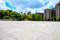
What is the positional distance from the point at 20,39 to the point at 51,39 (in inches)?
45.0

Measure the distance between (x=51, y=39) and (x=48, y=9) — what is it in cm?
9591

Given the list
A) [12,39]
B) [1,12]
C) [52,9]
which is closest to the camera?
[12,39]

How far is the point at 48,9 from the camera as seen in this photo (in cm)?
10125

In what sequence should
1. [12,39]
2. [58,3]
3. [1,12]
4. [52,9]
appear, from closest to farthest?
1. [12,39]
2. [1,12]
3. [58,3]
4. [52,9]

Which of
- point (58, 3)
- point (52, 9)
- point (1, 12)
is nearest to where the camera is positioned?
point (1, 12)

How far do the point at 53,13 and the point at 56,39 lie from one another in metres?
90.8

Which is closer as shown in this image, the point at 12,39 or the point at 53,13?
the point at 12,39

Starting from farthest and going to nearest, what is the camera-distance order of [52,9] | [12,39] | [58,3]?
1. [52,9]
2. [58,3]
3. [12,39]

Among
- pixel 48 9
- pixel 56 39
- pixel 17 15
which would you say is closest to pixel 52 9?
pixel 48 9

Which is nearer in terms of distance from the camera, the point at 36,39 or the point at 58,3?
the point at 36,39

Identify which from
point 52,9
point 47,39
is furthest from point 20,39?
point 52,9

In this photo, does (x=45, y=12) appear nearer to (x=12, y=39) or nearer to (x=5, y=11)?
(x=5, y=11)

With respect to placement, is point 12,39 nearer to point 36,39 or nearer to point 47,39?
point 36,39

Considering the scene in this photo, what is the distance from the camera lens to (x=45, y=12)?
336 ft
